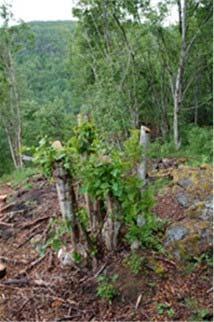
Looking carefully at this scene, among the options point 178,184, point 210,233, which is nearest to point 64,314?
point 210,233

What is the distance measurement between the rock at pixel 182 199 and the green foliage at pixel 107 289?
1591 millimetres

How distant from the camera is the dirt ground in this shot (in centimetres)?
389

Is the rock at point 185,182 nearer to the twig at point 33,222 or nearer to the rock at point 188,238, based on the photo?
the rock at point 188,238

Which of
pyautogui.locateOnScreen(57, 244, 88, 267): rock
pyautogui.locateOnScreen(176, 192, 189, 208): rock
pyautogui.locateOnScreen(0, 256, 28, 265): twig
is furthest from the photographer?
pyautogui.locateOnScreen(176, 192, 189, 208): rock

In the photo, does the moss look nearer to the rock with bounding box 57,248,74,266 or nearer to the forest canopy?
the rock with bounding box 57,248,74,266

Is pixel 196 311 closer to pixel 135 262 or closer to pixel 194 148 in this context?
pixel 135 262

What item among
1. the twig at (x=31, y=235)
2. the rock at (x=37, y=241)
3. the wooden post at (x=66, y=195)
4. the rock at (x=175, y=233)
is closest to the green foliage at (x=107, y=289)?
the wooden post at (x=66, y=195)

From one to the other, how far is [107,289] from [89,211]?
80cm

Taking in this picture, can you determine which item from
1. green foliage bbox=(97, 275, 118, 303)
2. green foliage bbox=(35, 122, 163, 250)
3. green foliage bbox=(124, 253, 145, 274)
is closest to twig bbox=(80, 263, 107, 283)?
green foliage bbox=(97, 275, 118, 303)

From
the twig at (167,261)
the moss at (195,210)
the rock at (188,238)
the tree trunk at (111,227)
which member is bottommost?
the twig at (167,261)

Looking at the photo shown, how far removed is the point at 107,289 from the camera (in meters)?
4.09

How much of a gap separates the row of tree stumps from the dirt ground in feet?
0.69

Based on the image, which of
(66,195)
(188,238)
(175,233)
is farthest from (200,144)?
(66,195)

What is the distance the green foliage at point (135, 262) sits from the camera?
424 centimetres
